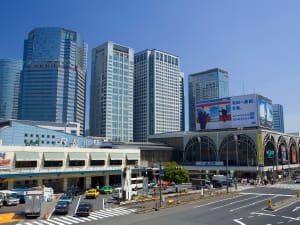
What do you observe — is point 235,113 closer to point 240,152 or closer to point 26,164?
point 240,152

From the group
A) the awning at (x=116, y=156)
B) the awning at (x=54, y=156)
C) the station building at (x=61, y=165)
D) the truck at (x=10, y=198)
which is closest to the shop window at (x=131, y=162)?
the station building at (x=61, y=165)

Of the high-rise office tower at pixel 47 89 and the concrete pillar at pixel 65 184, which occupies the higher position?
the high-rise office tower at pixel 47 89

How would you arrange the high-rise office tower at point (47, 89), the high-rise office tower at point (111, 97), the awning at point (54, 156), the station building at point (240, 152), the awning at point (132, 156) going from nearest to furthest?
1. the awning at point (54, 156)
2. the awning at point (132, 156)
3. the station building at point (240, 152)
4. the high-rise office tower at point (47, 89)
5. the high-rise office tower at point (111, 97)

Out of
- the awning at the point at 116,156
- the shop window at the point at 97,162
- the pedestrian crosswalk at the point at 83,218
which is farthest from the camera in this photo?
the awning at the point at 116,156

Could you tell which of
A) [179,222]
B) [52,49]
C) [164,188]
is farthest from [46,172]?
[52,49]

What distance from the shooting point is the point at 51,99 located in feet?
621

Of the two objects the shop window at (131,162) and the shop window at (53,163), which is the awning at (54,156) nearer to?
the shop window at (53,163)

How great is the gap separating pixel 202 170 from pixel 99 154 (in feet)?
132

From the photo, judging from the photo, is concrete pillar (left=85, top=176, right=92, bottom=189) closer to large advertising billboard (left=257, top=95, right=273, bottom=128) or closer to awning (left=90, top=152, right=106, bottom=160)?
awning (left=90, top=152, right=106, bottom=160)

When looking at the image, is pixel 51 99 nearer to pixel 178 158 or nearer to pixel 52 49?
pixel 52 49

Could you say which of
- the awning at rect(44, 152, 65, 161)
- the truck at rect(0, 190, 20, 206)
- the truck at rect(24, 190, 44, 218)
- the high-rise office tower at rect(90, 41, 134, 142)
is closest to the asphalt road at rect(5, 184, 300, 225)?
the truck at rect(24, 190, 44, 218)

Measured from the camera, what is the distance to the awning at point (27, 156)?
52678 millimetres

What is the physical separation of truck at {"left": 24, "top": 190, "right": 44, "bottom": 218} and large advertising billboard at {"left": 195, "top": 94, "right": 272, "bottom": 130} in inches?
2801

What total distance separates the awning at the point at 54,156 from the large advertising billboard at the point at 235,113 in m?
55.2
